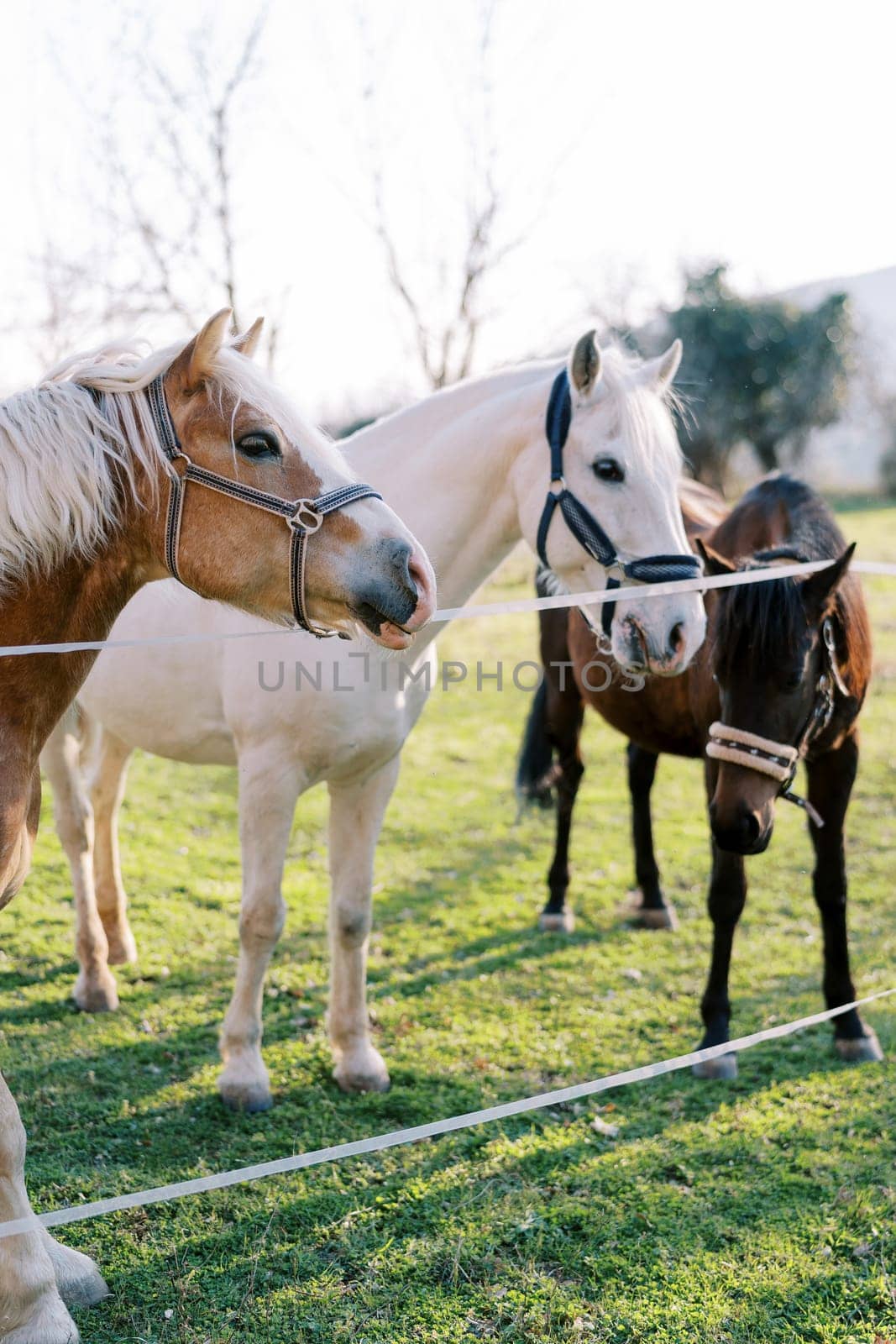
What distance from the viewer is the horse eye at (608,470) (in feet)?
9.43

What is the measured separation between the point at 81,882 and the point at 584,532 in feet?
8.38

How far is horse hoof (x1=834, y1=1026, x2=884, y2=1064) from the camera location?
383 centimetres

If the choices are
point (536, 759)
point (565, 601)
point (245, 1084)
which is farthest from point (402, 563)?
point (536, 759)

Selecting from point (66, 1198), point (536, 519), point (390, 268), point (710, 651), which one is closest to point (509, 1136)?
point (66, 1198)

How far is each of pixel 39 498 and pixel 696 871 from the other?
507 cm

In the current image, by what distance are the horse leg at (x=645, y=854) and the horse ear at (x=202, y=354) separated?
3675 millimetres

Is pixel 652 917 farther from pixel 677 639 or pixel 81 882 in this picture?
pixel 81 882

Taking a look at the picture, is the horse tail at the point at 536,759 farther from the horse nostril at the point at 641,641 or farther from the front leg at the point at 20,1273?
the front leg at the point at 20,1273

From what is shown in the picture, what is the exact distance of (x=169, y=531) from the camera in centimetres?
202

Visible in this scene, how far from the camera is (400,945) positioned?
4.83 m

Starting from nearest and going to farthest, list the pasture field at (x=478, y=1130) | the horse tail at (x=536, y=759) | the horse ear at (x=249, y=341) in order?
the horse ear at (x=249, y=341), the pasture field at (x=478, y=1130), the horse tail at (x=536, y=759)

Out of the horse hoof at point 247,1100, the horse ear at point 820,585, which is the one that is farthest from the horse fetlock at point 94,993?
the horse ear at point 820,585

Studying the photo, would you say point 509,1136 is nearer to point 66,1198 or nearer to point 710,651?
point 66,1198

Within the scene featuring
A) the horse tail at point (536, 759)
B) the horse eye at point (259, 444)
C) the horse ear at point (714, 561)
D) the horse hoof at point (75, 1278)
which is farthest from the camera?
the horse tail at point (536, 759)
